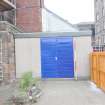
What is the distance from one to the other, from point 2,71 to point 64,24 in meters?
14.0

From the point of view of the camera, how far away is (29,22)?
26938mm

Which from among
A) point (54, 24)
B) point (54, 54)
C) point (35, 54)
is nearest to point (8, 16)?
point (54, 24)

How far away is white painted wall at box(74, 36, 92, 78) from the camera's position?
2090cm

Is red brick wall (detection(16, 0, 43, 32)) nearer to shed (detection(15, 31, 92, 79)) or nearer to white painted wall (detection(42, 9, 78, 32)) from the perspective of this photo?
white painted wall (detection(42, 9, 78, 32))

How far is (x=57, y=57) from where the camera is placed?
21.2m

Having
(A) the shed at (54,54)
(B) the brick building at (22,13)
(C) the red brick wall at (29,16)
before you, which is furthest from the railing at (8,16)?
(A) the shed at (54,54)

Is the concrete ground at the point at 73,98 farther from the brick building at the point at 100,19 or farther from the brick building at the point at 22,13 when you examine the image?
the brick building at the point at 100,19

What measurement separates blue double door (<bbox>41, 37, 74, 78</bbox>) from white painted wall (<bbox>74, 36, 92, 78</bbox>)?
388mm

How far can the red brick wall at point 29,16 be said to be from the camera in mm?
26969

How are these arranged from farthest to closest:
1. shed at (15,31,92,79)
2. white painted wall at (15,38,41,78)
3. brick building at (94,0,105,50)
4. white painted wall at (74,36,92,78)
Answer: brick building at (94,0,105,50) < white painted wall at (15,38,41,78) < shed at (15,31,92,79) < white painted wall at (74,36,92,78)

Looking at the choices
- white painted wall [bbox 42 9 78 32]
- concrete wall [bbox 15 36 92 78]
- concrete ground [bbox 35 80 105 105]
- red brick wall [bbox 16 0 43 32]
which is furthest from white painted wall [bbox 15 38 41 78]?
white painted wall [bbox 42 9 78 32]

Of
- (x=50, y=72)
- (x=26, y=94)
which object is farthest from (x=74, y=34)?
(x=26, y=94)

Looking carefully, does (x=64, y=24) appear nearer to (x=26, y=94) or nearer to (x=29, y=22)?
(x=29, y=22)

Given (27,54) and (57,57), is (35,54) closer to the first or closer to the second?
(27,54)
